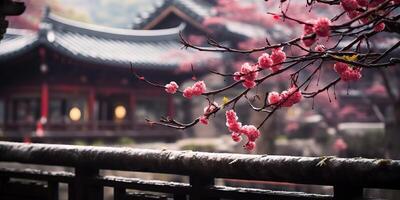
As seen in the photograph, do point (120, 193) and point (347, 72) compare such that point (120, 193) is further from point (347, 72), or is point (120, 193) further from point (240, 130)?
point (347, 72)

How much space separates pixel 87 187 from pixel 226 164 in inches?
48.3

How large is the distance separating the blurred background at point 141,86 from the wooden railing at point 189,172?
36.9 ft

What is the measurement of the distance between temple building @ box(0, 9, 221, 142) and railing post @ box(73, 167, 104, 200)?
42.5 ft

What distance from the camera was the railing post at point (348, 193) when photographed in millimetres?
2422

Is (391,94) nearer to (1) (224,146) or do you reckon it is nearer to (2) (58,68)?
(1) (224,146)

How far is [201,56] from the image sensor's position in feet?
70.8

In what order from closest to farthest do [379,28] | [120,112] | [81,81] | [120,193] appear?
[379,28] < [120,193] < [81,81] < [120,112]

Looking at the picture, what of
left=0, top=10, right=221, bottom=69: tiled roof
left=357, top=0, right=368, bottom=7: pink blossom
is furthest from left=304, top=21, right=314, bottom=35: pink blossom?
left=0, top=10, right=221, bottom=69: tiled roof

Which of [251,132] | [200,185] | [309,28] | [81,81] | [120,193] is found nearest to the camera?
[309,28]

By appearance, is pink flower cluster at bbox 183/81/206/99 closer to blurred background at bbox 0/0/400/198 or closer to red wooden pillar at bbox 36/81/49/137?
blurred background at bbox 0/0/400/198

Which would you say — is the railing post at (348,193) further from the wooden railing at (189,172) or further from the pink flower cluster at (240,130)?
the pink flower cluster at (240,130)

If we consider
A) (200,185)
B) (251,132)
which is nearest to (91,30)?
(251,132)

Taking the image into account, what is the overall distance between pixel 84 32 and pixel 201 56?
17.0 feet

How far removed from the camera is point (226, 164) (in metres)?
2.78
